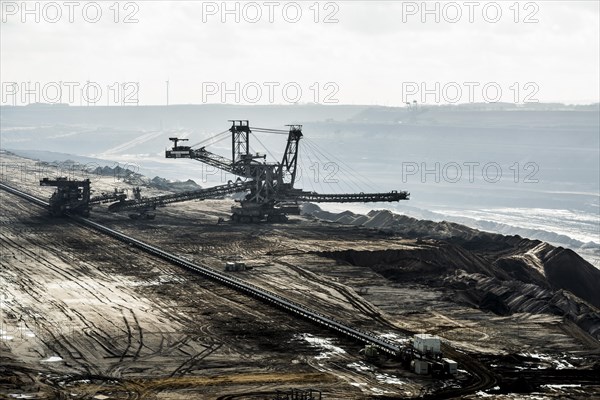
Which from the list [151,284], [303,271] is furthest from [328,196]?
[151,284]

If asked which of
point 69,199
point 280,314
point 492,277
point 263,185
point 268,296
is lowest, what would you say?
point 280,314

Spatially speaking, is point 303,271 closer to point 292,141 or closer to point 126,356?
point 126,356

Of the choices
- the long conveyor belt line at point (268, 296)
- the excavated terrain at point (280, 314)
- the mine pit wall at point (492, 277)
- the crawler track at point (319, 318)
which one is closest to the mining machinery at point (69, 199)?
the excavated terrain at point (280, 314)

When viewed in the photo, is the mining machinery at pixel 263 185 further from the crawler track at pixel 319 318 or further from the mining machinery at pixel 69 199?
the crawler track at pixel 319 318

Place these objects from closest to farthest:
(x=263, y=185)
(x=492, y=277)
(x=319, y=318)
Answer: (x=319, y=318) < (x=492, y=277) < (x=263, y=185)

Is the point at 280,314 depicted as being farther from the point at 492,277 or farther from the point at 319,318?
the point at 492,277

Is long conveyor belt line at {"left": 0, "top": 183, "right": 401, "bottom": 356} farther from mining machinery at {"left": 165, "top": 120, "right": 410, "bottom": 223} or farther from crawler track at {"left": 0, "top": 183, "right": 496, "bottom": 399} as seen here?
mining machinery at {"left": 165, "top": 120, "right": 410, "bottom": 223}

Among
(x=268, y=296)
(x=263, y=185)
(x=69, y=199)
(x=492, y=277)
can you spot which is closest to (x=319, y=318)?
(x=268, y=296)

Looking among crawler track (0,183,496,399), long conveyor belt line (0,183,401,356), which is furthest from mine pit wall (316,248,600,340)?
crawler track (0,183,496,399)
